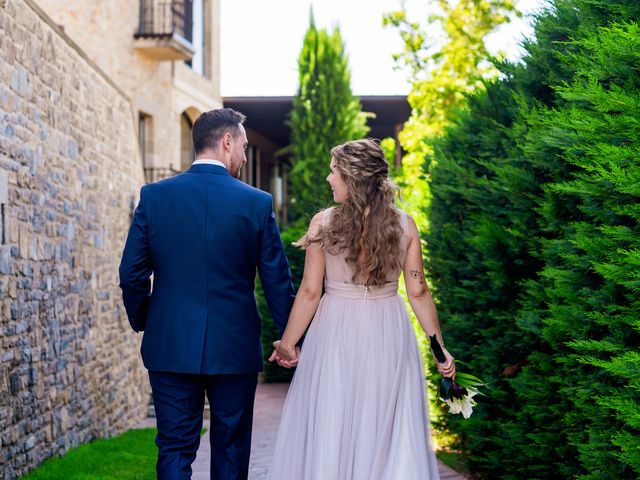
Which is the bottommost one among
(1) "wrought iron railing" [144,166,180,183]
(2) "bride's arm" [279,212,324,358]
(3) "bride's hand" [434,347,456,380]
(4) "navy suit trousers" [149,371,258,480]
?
(4) "navy suit trousers" [149,371,258,480]

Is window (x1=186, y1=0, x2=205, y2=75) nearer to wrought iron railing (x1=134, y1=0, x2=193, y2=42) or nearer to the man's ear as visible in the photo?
wrought iron railing (x1=134, y1=0, x2=193, y2=42)

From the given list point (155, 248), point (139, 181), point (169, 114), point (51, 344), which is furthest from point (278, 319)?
point (169, 114)

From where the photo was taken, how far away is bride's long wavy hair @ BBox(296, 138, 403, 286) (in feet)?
14.0

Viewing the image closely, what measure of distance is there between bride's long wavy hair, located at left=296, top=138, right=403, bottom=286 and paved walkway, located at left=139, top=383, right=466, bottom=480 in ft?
7.44

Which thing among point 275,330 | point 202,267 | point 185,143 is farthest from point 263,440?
point 185,143

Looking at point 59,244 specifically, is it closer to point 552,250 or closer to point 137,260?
point 137,260

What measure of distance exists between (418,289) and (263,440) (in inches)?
187

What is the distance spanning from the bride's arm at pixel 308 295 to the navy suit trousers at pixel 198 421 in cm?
28

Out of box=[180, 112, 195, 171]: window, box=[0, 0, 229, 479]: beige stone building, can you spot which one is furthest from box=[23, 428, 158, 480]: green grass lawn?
box=[180, 112, 195, 171]: window

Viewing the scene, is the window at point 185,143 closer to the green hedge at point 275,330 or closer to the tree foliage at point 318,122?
the tree foliage at point 318,122

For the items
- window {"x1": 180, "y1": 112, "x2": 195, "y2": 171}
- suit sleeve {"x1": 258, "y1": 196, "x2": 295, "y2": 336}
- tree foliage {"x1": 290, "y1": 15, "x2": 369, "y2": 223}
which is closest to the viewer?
suit sleeve {"x1": 258, "y1": 196, "x2": 295, "y2": 336}

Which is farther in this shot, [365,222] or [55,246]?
[55,246]

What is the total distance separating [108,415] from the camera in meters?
9.57

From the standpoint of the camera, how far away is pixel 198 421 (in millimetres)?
4449
